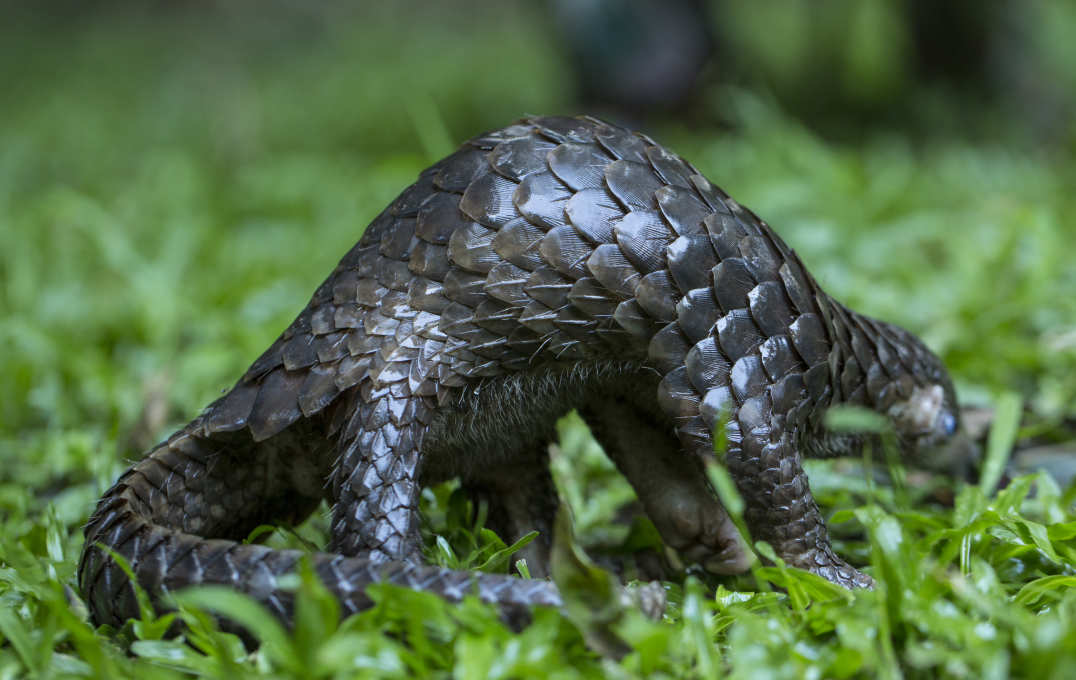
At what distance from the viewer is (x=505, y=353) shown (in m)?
2.34

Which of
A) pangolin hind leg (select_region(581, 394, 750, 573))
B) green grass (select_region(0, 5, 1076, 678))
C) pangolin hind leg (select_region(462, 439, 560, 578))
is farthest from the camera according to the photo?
pangolin hind leg (select_region(462, 439, 560, 578))

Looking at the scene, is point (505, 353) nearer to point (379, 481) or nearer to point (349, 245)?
point (379, 481)

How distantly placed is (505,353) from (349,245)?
11.5ft

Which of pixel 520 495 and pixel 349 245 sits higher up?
pixel 349 245

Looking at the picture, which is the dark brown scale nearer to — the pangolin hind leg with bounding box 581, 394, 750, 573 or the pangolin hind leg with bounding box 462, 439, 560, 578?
the pangolin hind leg with bounding box 581, 394, 750, 573

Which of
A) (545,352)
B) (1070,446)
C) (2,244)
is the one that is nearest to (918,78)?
(1070,446)

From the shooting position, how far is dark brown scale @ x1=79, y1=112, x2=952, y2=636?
221 centimetres

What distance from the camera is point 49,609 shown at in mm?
2174

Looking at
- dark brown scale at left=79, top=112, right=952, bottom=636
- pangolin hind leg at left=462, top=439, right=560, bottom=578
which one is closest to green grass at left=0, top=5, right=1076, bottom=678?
pangolin hind leg at left=462, top=439, right=560, bottom=578

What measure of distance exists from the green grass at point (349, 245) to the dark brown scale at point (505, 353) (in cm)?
22

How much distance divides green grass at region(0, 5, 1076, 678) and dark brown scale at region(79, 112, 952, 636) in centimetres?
22

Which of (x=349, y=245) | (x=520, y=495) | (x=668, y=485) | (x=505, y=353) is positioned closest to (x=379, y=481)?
(x=505, y=353)

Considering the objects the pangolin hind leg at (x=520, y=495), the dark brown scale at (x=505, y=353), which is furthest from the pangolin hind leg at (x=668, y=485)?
the pangolin hind leg at (x=520, y=495)

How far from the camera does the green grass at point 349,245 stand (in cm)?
188
